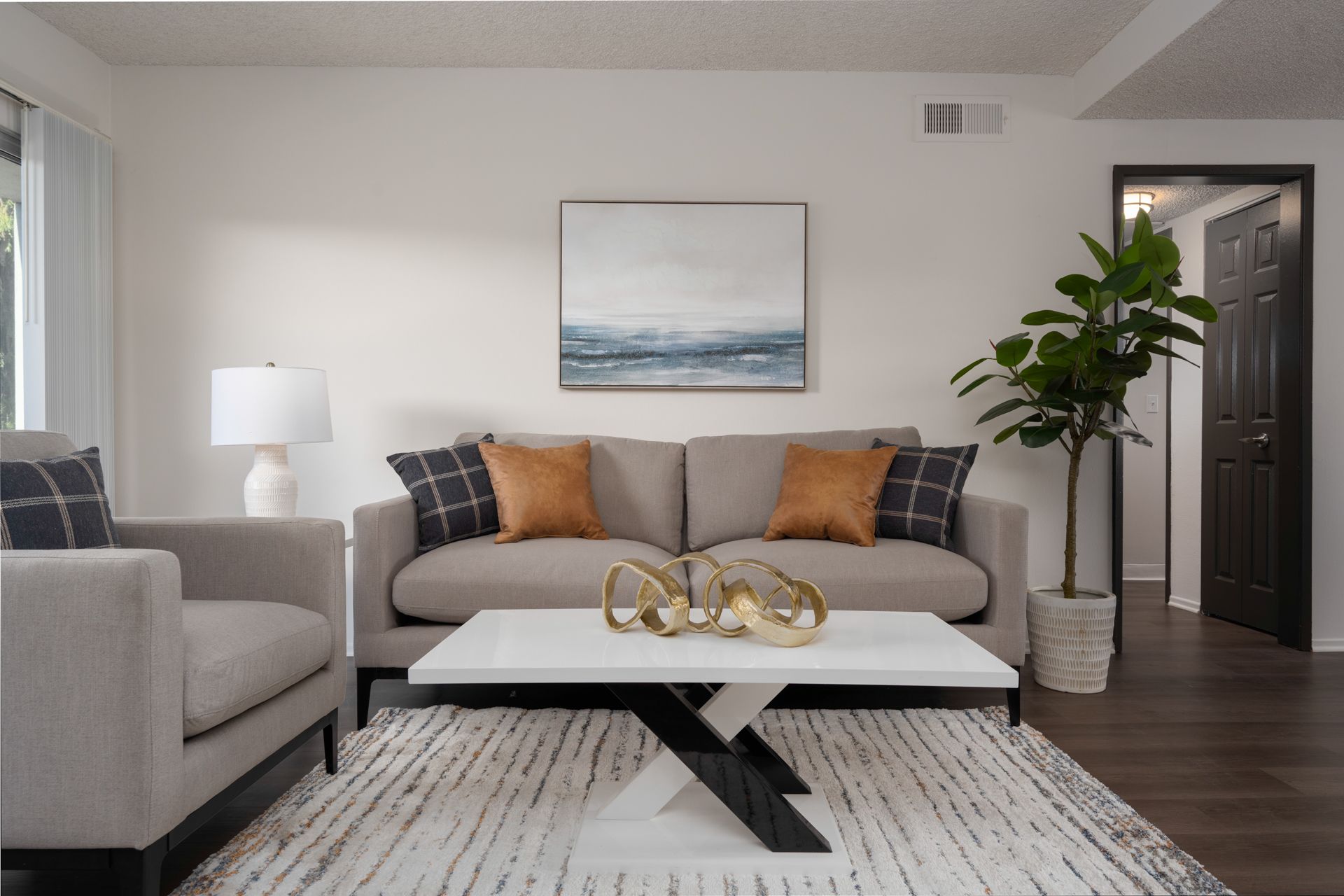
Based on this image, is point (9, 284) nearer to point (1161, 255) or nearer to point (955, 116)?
point (955, 116)

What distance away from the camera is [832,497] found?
9.67ft

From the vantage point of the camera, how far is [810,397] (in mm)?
3668

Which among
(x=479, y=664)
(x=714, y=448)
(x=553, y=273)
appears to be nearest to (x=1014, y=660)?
(x=714, y=448)

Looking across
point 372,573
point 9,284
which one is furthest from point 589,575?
point 9,284

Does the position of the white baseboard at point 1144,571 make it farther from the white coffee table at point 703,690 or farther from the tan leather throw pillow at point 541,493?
the white coffee table at point 703,690

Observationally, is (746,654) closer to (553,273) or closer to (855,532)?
(855,532)

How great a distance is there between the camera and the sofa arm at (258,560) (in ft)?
6.89

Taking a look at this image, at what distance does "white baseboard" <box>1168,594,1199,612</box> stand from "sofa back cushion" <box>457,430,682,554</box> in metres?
2.50

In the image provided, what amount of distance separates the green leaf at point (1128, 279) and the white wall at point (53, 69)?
392cm

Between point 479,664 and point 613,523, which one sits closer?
point 479,664

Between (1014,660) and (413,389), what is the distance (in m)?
2.55

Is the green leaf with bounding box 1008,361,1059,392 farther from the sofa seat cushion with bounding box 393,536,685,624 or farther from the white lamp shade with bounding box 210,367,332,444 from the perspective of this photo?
the white lamp shade with bounding box 210,367,332,444

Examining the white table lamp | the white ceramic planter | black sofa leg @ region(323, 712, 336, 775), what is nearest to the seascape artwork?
the white table lamp

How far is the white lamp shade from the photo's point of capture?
2984 mm
